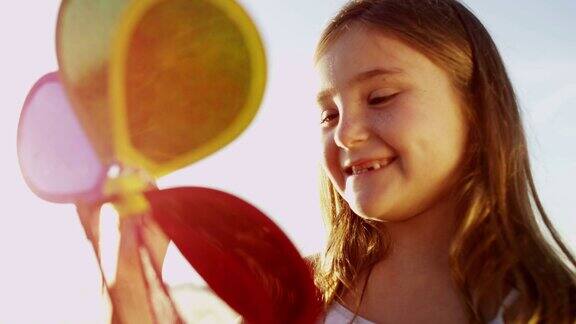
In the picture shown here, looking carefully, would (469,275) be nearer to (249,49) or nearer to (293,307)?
(293,307)

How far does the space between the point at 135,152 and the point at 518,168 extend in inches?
26.6

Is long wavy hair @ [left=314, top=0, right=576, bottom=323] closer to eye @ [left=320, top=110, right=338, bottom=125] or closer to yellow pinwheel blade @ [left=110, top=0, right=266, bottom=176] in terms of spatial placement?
eye @ [left=320, top=110, right=338, bottom=125]

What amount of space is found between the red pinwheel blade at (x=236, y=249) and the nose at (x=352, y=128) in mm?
180

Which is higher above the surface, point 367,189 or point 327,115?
point 327,115

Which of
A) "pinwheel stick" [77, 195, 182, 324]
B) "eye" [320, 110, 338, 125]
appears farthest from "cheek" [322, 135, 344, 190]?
"pinwheel stick" [77, 195, 182, 324]

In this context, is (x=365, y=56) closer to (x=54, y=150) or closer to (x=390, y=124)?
(x=390, y=124)

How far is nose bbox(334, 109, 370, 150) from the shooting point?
1.02 m

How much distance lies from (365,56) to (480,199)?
312mm

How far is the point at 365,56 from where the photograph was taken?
3.38 feet

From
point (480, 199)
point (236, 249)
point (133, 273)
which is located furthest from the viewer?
point (480, 199)

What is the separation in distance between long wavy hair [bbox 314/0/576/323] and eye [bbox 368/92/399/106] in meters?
0.10

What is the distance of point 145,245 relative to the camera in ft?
3.00

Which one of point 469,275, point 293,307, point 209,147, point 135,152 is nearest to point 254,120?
point 209,147

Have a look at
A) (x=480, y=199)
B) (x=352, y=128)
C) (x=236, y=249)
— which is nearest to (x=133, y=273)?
(x=236, y=249)
